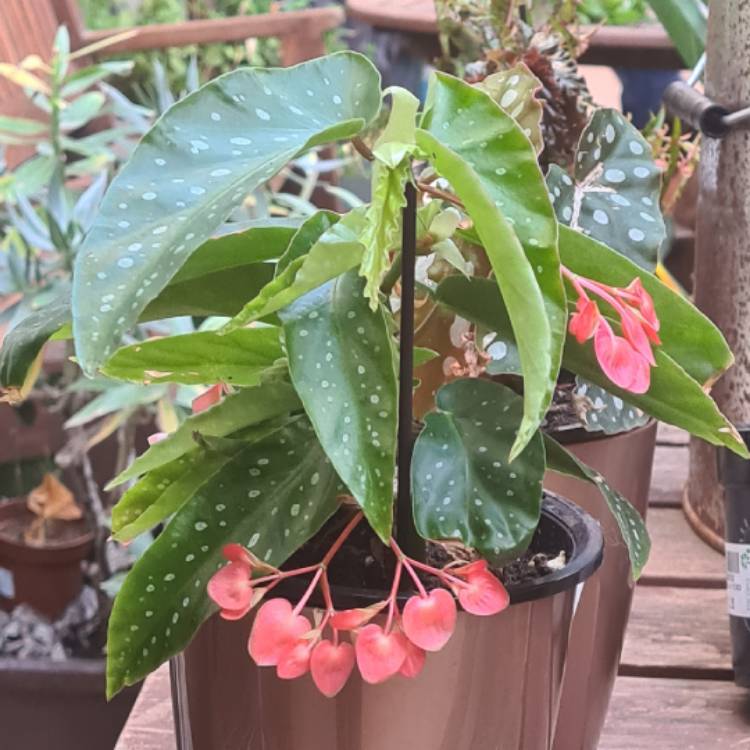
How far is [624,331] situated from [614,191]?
6.5 inches

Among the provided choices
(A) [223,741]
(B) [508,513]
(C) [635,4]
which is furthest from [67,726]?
(C) [635,4]

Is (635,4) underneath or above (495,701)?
underneath

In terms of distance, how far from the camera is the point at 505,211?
1.08 feet

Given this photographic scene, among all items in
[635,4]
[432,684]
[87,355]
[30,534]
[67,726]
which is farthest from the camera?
[635,4]

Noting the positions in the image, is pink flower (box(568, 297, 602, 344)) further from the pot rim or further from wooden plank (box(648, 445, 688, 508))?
the pot rim

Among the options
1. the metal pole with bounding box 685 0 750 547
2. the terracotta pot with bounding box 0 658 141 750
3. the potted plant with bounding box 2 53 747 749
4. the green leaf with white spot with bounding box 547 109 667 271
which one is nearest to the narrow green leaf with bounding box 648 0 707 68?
the metal pole with bounding box 685 0 750 547

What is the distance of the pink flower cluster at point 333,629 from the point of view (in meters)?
0.35

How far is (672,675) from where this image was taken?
2.17ft

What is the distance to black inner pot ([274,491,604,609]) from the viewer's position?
1.25ft

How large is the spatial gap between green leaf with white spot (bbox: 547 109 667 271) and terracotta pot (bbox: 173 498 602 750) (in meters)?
0.14

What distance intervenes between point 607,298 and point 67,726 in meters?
1.02

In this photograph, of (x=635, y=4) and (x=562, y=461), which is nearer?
(x=562, y=461)

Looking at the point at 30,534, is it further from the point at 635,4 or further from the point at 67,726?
the point at 635,4

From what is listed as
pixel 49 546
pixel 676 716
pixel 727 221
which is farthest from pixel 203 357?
pixel 49 546
